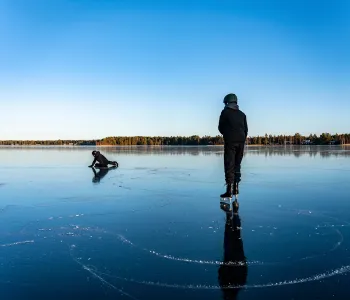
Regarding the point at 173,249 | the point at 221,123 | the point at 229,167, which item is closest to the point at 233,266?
the point at 173,249

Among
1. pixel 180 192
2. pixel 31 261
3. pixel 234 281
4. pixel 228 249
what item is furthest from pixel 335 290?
pixel 180 192

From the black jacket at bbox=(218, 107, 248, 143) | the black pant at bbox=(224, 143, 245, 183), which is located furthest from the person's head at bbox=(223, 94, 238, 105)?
the black pant at bbox=(224, 143, 245, 183)

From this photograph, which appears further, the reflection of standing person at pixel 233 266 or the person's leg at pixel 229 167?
the person's leg at pixel 229 167

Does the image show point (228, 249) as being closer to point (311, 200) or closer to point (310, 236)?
point (310, 236)

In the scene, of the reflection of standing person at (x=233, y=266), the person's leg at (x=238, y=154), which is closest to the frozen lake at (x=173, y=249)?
the reflection of standing person at (x=233, y=266)

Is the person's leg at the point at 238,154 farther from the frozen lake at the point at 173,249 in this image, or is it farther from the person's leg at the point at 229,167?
the frozen lake at the point at 173,249

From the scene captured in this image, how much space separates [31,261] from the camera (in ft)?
12.0

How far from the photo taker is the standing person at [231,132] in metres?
6.88

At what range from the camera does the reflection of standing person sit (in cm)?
296

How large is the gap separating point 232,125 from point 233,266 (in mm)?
3841

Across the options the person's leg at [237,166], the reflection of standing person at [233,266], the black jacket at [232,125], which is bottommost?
the reflection of standing person at [233,266]

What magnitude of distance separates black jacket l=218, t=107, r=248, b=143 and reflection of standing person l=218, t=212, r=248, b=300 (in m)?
2.31

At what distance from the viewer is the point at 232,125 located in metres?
6.92

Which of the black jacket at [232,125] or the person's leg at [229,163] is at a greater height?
the black jacket at [232,125]
